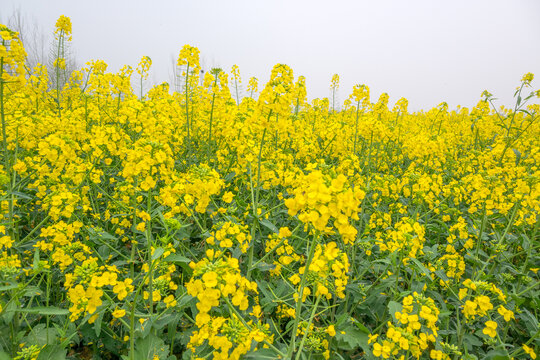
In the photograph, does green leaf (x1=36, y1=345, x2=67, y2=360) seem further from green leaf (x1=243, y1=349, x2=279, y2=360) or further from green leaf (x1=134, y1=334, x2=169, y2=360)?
green leaf (x1=243, y1=349, x2=279, y2=360)

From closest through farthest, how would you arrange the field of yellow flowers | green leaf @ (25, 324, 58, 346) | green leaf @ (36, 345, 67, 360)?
the field of yellow flowers < green leaf @ (36, 345, 67, 360) < green leaf @ (25, 324, 58, 346)

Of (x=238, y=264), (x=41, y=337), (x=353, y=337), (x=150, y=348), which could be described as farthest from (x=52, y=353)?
(x=353, y=337)

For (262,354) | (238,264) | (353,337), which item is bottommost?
(353,337)

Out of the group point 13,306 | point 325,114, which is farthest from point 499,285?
point 325,114

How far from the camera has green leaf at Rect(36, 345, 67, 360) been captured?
1700 millimetres

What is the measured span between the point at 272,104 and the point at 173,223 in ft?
4.35

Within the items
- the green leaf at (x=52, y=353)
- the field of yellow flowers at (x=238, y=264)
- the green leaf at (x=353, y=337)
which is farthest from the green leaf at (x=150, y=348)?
the green leaf at (x=353, y=337)

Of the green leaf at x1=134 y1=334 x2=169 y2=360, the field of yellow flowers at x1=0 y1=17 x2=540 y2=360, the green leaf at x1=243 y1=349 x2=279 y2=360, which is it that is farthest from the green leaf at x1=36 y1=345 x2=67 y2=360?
the green leaf at x1=243 y1=349 x2=279 y2=360

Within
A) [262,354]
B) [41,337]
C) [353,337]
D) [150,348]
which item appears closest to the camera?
[262,354]

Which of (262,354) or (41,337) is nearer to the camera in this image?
(262,354)

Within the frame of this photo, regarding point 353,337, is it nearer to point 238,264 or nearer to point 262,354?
point 262,354

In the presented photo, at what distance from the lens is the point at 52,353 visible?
1.72 metres

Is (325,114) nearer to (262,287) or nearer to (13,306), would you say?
(262,287)

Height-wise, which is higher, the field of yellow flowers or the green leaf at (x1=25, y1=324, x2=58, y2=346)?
the field of yellow flowers
